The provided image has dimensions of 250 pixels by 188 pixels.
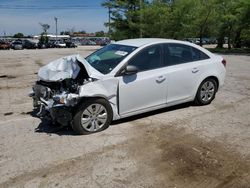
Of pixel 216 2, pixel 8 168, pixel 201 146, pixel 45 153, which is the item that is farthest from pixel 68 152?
pixel 216 2

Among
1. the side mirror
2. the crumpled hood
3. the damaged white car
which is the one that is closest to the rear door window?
the damaged white car

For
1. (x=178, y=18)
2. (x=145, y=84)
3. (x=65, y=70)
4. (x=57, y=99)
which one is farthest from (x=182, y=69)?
(x=178, y=18)

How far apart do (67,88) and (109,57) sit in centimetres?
114

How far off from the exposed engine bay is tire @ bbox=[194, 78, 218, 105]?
228 centimetres

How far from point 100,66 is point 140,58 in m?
0.78

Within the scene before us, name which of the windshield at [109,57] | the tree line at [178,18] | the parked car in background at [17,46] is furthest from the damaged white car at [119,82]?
the parked car in background at [17,46]

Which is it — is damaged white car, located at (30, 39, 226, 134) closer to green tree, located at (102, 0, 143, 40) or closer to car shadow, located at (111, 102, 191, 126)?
car shadow, located at (111, 102, 191, 126)

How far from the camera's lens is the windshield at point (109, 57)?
5504mm

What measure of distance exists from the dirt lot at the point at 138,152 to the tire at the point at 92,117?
0.14 meters

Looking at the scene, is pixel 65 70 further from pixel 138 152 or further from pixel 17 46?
pixel 17 46

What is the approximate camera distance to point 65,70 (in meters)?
5.62

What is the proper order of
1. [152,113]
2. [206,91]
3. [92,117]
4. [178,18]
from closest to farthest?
[92,117] → [152,113] → [206,91] → [178,18]

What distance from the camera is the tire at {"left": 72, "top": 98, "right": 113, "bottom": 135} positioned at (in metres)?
4.98

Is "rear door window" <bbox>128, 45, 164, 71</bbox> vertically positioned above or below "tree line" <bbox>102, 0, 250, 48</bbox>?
below
